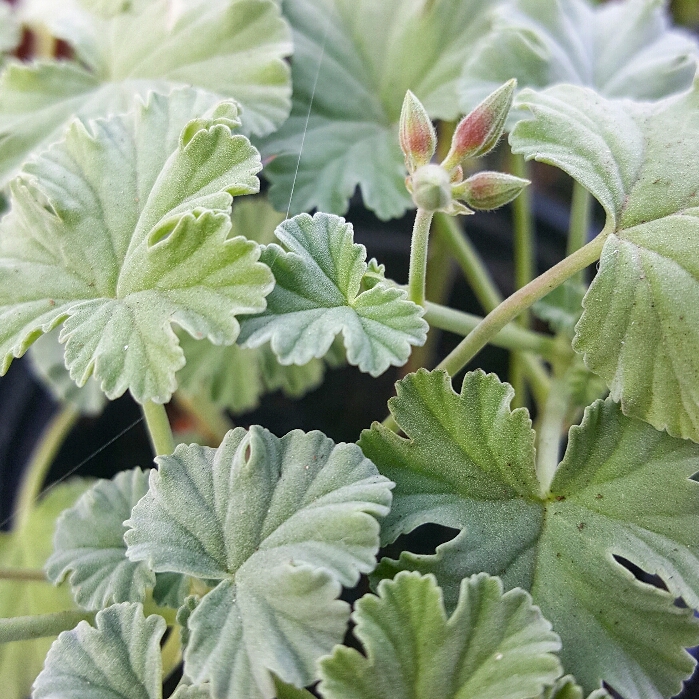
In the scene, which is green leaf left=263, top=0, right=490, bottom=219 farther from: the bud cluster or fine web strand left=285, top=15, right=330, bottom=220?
the bud cluster

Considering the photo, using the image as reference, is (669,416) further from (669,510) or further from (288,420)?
(288,420)

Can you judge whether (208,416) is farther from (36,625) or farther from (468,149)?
(468,149)

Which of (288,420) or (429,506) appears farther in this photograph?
(288,420)

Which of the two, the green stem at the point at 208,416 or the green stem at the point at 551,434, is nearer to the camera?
the green stem at the point at 551,434

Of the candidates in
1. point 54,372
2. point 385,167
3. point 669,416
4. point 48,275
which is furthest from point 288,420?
point 669,416

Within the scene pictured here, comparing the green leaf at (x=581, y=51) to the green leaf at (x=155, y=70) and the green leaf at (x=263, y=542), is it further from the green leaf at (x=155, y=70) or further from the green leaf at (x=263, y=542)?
the green leaf at (x=263, y=542)

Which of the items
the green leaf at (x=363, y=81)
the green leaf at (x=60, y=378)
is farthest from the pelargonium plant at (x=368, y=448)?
the green leaf at (x=60, y=378)

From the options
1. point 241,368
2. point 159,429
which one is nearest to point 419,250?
point 159,429
